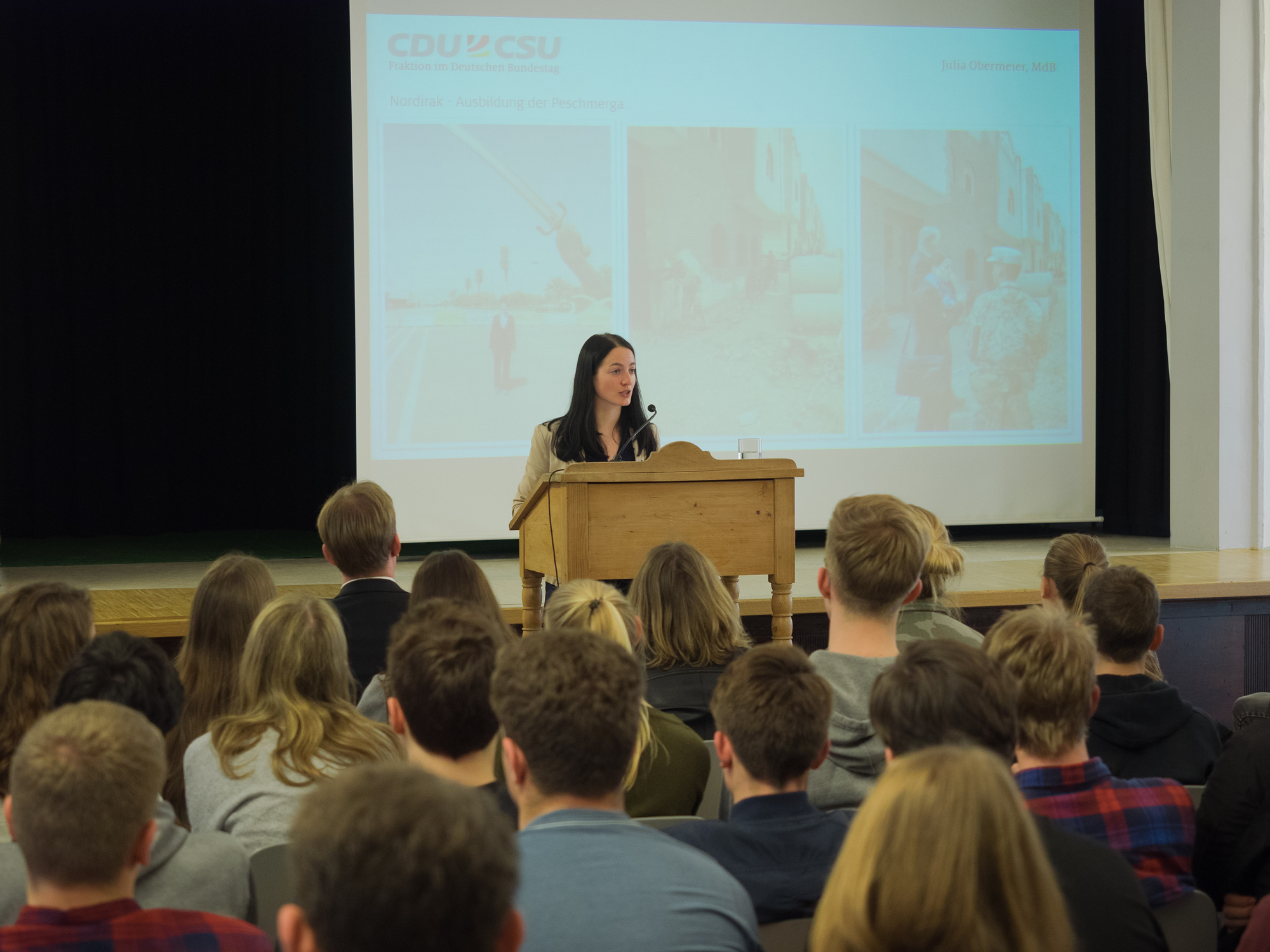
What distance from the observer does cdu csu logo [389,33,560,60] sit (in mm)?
6352

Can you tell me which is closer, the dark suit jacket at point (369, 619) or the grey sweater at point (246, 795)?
the grey sweater at point (246, 795)

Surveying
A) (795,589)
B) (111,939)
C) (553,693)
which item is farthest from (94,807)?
(795,589)

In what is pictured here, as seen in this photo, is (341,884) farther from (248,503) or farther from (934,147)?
(248,503)

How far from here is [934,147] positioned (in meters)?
6.91

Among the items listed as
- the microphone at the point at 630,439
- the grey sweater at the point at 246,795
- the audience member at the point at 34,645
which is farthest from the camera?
the microphone at the point at 630,439

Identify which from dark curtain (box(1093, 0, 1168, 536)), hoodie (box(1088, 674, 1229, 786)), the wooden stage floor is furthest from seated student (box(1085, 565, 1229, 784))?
dark curtain (box(1093, 0, 1168, 536))

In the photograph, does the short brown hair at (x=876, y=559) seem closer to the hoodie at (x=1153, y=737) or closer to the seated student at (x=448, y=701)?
the hoodie at (x=1153, y=737)

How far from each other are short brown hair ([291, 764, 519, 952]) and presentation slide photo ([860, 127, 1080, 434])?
6293 mm

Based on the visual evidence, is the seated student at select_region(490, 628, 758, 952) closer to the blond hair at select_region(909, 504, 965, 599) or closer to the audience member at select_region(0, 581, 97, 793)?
the audience member at select_region(0, 581, 97, 793)

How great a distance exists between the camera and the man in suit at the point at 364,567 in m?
2.86

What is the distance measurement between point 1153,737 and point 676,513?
1533mm

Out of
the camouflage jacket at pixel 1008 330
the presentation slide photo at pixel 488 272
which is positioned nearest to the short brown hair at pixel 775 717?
the presentation slide photo at pixel 488 272

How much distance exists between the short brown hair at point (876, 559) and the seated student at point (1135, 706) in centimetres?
38

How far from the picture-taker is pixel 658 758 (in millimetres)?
2053
